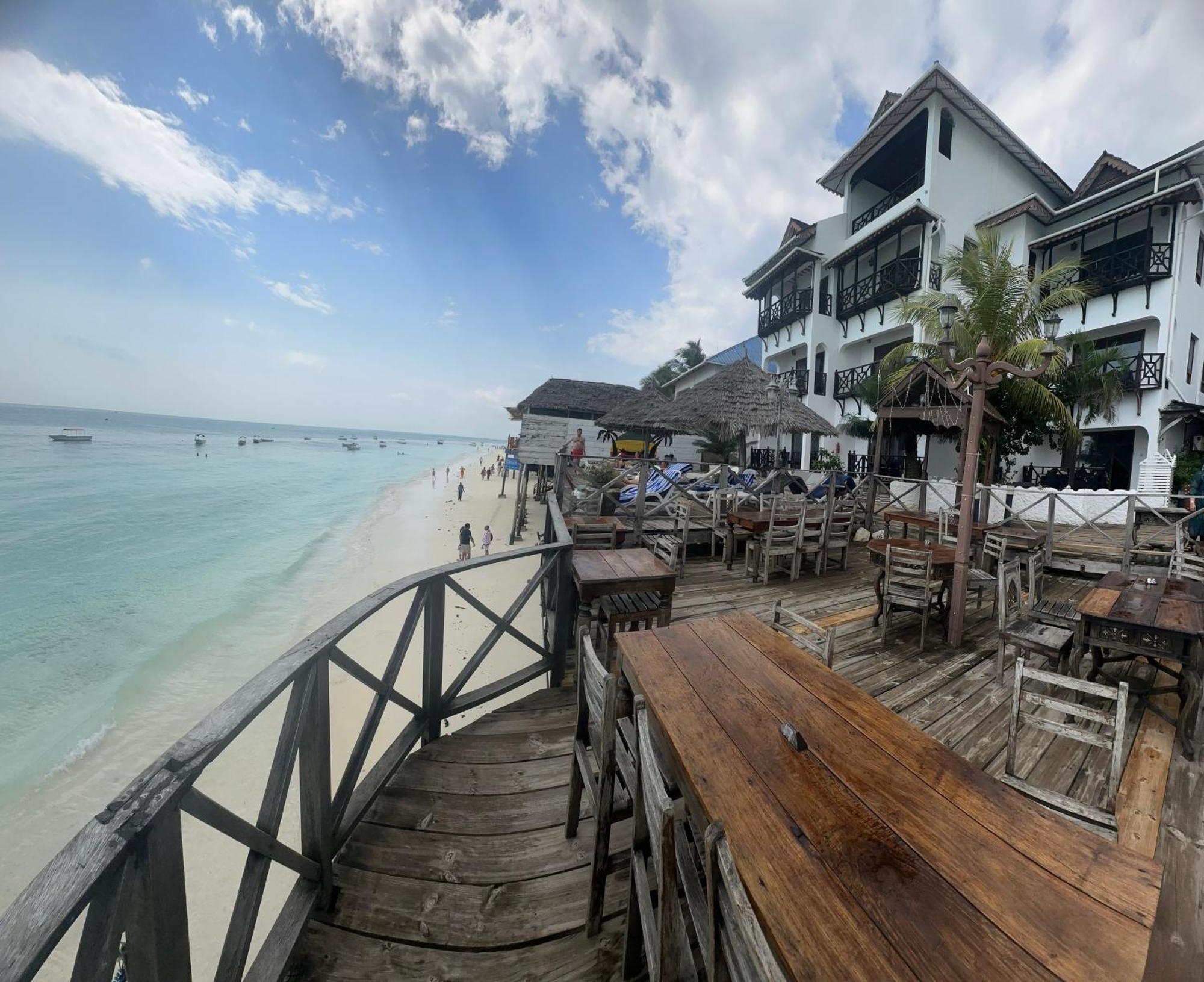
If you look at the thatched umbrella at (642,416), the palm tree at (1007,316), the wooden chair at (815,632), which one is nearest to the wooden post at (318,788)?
the wooden chair at (815,632)

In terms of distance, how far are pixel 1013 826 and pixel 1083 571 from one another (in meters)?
8.66

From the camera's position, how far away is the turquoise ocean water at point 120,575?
358 inches

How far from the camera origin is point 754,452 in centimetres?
2200

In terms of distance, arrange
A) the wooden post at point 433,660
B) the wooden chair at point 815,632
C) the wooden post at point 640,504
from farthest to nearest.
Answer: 1. the wooden post at point 640,504
2. the wooden post at point 433,660
3. the wooden chair at point 815,632

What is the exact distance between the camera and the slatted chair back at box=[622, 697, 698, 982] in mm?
1278

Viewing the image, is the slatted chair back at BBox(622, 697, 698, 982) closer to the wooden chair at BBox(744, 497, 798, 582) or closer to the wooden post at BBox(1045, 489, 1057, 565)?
the wooden chair at BBox(744, 497, 798, 582)

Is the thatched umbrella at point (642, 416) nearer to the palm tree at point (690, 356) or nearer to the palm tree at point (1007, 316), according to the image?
the palm tree at point (1007, 316)

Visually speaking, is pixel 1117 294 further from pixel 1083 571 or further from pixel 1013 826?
pixel 1013 826

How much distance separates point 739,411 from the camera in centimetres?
1153

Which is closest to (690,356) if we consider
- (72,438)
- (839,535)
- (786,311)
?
(786,311)

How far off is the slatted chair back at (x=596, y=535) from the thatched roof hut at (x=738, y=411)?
5.06 metres

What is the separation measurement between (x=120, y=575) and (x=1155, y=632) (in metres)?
24.6

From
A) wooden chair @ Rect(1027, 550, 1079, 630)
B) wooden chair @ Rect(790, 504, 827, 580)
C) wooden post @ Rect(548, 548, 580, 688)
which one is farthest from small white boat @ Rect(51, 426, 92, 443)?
wooden chair @ Rect(1027, 550, 1079, 630)

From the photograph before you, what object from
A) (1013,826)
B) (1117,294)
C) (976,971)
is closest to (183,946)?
(976,971)
